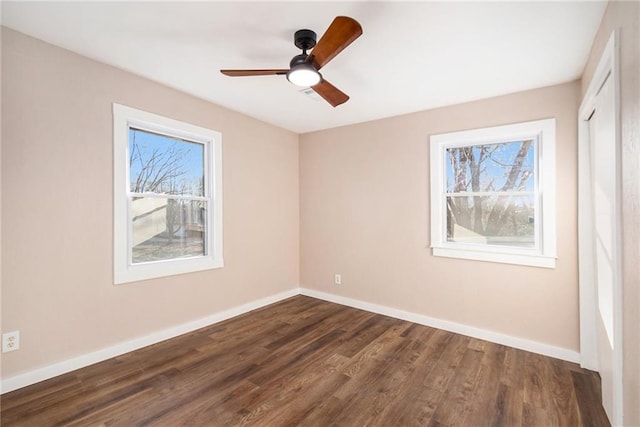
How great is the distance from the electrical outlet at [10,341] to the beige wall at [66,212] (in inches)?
1.2

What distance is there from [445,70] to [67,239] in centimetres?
343

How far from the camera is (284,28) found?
1.99 m

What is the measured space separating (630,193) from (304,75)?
1.86 meters

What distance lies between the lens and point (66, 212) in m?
2.33

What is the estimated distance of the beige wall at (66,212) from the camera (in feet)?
6.84

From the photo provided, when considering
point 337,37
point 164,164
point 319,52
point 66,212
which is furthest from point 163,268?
point 337,37

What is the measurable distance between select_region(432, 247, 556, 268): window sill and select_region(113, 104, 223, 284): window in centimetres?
263

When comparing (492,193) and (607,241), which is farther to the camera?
(492,193)

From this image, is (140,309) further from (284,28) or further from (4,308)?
(284,28)

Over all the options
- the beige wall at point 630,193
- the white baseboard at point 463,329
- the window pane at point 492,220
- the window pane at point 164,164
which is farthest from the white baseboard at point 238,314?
the beige wall at point 630,193

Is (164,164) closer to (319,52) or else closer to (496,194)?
(319,52)

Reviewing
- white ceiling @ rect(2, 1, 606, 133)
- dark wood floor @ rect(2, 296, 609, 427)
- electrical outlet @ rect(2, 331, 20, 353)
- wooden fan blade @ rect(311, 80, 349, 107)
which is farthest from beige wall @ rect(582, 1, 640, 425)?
electrical outlet @ rect(2, 331, 20, 353)

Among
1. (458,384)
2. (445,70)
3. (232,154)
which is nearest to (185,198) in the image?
(232,154)

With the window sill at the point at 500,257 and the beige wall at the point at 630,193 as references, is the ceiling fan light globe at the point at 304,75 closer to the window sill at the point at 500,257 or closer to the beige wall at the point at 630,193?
the beige wall at the point at 630,193
